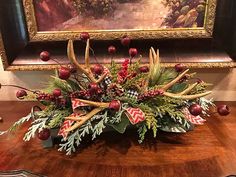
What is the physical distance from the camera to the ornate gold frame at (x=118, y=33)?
83 cm

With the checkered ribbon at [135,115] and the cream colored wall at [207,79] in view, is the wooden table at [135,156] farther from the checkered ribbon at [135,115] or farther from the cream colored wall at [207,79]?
the cream colored wall at [207,79]

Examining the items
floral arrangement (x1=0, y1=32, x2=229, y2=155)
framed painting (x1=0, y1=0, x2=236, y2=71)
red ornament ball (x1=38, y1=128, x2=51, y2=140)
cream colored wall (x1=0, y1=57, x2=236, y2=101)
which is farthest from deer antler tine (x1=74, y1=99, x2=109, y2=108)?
cream colored wall (x1=0, y1=57, x2=236, y2=101)

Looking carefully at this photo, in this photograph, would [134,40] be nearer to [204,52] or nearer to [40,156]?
[204,52]

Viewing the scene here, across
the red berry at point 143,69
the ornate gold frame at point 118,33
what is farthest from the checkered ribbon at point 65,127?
the ornate gold frame at point 118,33

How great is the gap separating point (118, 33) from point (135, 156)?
43cm

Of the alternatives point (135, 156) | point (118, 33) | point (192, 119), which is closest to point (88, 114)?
point (135, 156)

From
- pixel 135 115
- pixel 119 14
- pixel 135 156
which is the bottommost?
pixel 135 156

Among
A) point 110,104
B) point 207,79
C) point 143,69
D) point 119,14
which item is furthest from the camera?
point 207,79

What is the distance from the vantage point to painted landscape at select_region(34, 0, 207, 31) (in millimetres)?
816

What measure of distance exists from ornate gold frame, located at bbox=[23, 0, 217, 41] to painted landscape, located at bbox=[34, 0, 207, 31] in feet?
0.04

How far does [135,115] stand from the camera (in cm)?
57

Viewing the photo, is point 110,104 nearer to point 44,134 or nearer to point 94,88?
point 94,88

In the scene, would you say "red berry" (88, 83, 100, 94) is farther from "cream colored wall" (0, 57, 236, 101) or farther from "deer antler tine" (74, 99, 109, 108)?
"cream colored wall" (0, 57, 236, 101)

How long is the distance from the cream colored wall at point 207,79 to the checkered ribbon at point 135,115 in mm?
437
